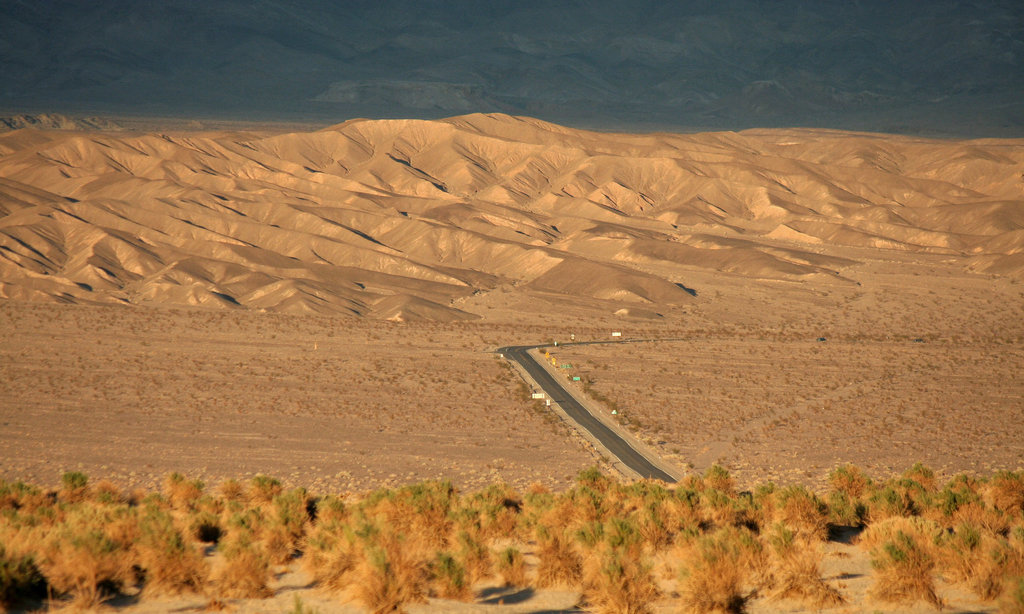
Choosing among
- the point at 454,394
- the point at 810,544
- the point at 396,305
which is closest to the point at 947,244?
the point at 396,305

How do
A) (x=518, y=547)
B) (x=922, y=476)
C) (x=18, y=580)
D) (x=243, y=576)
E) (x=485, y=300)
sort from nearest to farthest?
(x=18, y=580), (x=243, y=576), (x=518, y=547), (x=922, y=476), (x=485, y=300)

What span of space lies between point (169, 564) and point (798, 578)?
26.3 ft

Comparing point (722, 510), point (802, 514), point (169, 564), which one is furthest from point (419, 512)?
point (802, 514)

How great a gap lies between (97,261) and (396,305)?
26799mm

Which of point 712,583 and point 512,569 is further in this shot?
point 512,569

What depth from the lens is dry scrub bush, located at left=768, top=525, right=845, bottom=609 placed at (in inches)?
519

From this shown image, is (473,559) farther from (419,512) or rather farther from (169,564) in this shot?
(169,564)

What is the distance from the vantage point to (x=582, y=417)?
38625 millimetres

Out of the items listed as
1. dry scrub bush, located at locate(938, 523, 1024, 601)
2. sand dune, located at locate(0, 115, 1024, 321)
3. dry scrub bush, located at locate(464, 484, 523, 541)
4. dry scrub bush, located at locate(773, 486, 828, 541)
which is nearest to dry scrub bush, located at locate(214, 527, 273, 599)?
dry scrub bush, located at locate(464, 484, 523, 541)

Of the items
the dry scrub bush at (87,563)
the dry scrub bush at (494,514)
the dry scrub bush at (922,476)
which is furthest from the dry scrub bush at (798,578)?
the dry scrub bush at (922,476)

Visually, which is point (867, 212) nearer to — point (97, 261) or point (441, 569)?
point (97, 261)

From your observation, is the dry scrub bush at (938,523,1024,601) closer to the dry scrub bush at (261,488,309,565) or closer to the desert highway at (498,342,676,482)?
the dry scrub bush at (261,488,309,565)

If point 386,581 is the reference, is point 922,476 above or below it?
above

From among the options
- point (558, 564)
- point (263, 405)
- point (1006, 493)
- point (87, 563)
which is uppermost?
point (263, 405)
